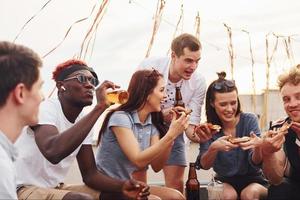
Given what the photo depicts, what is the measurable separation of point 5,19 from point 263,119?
2620 millimetres

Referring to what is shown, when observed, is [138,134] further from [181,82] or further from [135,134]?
[181,82]

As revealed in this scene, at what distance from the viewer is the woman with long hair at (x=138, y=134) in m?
2.58

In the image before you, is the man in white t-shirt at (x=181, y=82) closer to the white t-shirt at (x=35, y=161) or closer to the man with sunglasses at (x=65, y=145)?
the man with sunglasses at (x=65, y=145)

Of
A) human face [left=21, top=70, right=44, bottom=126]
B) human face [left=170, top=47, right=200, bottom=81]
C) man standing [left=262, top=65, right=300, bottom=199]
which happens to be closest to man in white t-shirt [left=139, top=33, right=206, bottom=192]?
human face [left=170, top=47, right=200, bottom=81]

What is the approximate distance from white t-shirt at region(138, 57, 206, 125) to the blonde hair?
665 millimetres

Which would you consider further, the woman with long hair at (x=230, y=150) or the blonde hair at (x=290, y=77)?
the woman with long hair at (x=230, y=150)

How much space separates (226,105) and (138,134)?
0.69 metres

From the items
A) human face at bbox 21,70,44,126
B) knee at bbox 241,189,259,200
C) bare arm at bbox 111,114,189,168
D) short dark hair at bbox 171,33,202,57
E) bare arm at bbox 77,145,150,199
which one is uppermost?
short dark hair at bbox 171,33,202,57

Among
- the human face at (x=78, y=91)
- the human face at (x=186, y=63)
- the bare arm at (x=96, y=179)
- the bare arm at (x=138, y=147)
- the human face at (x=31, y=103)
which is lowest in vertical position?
the bare arm at (x=96, y=179)

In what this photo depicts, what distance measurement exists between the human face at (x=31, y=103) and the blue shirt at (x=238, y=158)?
5.75 feet

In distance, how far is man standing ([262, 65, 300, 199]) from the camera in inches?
111

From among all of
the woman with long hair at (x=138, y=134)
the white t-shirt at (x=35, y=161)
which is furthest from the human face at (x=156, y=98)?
the white t-shirt at (x=35, y=161)

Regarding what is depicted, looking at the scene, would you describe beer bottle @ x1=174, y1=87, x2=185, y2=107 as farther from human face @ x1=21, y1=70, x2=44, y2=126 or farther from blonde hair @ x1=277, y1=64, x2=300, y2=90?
human face @ x1=21, y1=70, x2=44, y2=126

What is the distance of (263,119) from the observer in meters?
4.91
